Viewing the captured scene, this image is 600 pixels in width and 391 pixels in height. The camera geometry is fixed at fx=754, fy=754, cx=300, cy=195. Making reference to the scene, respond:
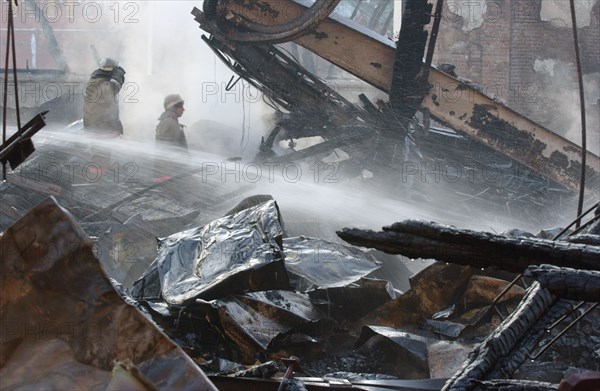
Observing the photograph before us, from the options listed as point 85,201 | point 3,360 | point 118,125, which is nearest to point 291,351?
point 3,360

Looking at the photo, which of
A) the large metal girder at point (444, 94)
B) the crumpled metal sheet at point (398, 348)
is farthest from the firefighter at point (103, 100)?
the crumpled metal sheet at point (398, 348)

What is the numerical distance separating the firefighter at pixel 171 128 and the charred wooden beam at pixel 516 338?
7739 millimetres

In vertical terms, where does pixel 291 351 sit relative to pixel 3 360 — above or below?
below

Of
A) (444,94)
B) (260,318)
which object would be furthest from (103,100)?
(260,318)

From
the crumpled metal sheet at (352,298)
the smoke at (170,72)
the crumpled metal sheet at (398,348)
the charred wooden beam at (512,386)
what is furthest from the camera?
the smoke at (170,72)

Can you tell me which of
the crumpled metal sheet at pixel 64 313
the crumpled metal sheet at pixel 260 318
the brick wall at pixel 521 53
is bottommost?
the crumpled metal sheet at pixel 260 318

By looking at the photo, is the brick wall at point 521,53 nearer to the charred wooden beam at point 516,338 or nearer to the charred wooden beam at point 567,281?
the charred wooden beam at point 516,338

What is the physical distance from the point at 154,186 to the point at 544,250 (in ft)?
20.8

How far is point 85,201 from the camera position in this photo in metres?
7.94

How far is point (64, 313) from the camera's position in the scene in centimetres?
183

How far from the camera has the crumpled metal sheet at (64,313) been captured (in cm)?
180

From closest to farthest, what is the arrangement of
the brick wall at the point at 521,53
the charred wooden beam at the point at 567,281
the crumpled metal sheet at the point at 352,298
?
the charred wooden beam at the point at 567,281
the crumpled metal sheet at the point at 352,298
the brick wall at the point at 521,53

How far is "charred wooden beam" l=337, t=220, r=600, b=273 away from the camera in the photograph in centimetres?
238

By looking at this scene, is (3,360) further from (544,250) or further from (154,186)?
(154,186)
